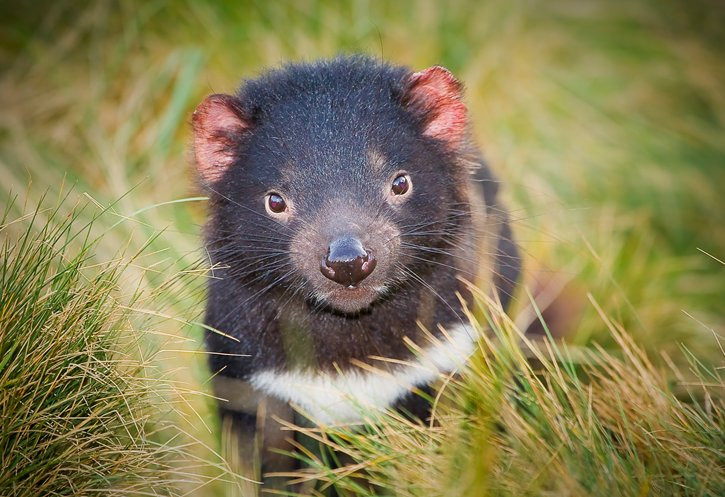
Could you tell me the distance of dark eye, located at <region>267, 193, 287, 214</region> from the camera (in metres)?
3.22

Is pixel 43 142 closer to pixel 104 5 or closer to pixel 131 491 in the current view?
pixel 104 5

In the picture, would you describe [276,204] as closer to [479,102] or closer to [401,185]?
[401,185]

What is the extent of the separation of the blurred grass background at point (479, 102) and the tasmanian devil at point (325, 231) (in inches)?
82.5

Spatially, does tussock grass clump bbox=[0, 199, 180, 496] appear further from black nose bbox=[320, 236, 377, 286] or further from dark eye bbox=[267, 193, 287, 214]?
black nose bbox=[320, 236, 377, 286]

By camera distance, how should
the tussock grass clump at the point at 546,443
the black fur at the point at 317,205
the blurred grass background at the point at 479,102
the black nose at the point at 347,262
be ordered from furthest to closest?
the blurred grass background at the point at 479,102 → the black fur at the point at 317,205 → the black nose at the point at 347,262 → the tussock grass clump at the point at 546,443

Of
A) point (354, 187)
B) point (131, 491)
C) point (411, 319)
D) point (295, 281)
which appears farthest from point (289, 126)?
point (131, 491)

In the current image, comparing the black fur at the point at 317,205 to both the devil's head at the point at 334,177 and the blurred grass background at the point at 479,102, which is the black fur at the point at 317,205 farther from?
the blurred grass background at the point at 479,102

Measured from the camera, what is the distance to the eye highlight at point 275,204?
3219 millimetres

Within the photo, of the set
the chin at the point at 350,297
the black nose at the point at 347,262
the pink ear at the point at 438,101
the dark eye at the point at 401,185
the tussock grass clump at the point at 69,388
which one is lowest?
the tussock grass clump at the point at 69,388

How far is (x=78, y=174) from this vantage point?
224 inches

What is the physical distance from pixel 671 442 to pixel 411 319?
3.47 feet

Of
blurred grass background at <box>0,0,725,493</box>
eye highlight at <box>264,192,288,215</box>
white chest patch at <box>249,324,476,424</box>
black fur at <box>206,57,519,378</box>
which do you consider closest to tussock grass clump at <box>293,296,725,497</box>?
white chest patch at <box>249,324,476,424</box>

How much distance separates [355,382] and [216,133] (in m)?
1.09

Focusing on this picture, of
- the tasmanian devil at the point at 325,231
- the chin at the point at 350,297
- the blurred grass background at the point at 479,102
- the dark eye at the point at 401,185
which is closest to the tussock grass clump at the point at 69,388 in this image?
the tasmanian devil at the point at 325,231
